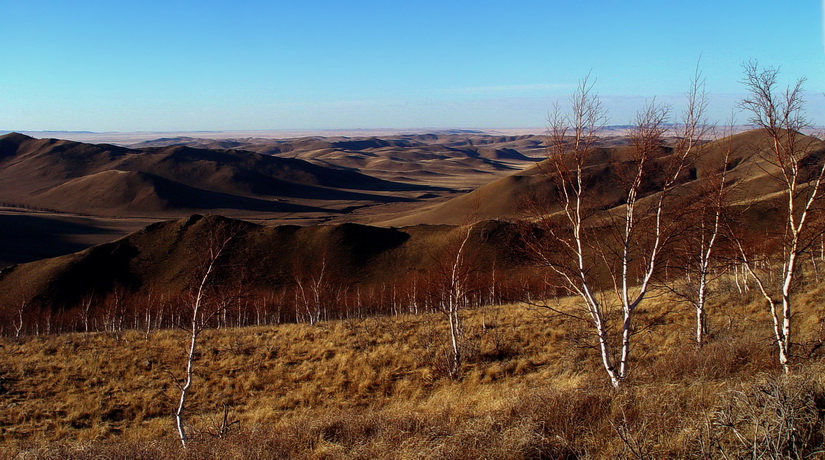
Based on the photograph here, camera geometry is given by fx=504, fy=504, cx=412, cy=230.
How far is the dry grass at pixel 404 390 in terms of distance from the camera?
6.20m

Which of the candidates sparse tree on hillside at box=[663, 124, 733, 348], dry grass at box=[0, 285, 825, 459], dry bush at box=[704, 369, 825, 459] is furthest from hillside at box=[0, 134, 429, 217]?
dry bush at box=[704, 369, 825, 459]

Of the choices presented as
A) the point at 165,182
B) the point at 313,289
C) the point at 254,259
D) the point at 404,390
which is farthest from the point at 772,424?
the point at 165,182

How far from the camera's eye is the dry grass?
620 cm

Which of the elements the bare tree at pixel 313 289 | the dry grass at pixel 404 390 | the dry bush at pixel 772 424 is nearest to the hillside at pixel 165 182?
the bare tree at pixel 313 289

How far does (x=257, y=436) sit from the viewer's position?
24.8 feet

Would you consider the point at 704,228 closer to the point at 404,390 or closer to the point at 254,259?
the point at 404,390

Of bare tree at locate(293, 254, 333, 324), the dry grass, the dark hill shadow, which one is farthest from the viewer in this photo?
the dark hill shadow

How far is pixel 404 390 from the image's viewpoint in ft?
50.4

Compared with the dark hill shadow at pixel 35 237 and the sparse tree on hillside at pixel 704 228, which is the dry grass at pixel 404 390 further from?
the dark hill shadow at pixel 35 237

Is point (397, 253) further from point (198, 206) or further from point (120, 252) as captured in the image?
point (198, 206)

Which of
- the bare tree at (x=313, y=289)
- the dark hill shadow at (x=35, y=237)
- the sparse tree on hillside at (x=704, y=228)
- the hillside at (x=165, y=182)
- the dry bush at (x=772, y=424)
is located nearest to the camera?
the dry bush at (x=772, y=424)

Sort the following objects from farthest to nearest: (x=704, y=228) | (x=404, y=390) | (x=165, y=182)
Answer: (x=165, y=182) → (x=404, y=390) → (x=704, y=228)

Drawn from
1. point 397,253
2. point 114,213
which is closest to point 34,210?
point 114,213

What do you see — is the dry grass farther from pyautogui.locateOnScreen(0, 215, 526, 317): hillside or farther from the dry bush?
pyautogui.locateOnScreen(0, 215, 526, 317): hillside
